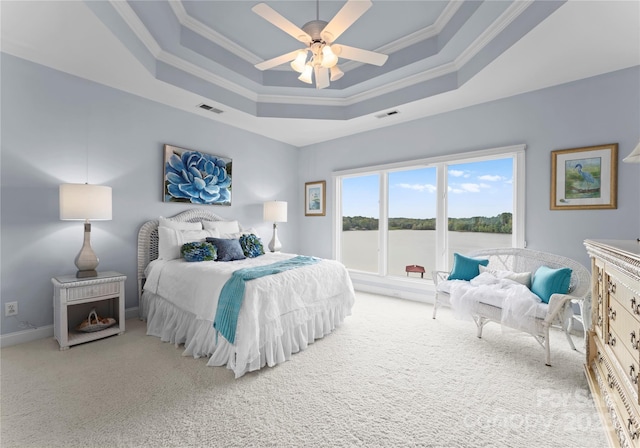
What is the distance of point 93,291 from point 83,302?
12 cm

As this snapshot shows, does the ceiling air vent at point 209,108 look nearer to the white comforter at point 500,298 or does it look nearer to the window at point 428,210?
the window at point 428,210

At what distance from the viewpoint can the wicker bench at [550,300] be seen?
2.34 m

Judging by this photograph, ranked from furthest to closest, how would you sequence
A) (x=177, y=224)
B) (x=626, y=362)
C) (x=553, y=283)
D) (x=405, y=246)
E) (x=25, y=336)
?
(x=405, y=246), (x=177, y=224), (x=25, y=336), (x=553, y=283), (x=626, y=362)

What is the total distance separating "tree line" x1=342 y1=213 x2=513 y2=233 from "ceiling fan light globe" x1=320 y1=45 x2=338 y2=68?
280 cm

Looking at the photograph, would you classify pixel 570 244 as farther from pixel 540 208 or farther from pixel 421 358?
pixel 421 358

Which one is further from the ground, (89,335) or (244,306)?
(244,306)

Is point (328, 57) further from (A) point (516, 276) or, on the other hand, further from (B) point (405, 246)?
(B) point (405, 246)

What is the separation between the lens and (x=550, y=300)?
2.33m

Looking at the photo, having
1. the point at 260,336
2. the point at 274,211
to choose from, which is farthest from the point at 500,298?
the point at 274,211

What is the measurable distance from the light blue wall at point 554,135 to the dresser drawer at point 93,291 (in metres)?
4.10

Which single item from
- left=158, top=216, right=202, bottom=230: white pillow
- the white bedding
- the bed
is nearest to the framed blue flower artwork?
left=158, top=216, right=202, bottom=230: white pillow

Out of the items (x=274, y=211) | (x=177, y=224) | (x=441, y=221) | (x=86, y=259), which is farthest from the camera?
(x=274, y=211)

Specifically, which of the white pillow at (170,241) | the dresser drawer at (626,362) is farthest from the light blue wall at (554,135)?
the white pillow at (170,241)

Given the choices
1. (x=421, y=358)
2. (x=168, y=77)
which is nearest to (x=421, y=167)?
(x=421, y=358)
